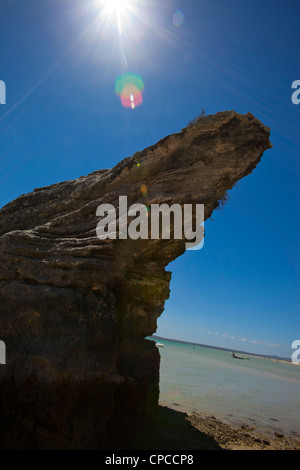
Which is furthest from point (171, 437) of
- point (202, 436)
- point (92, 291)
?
point (92, 291)

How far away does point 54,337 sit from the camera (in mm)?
6617

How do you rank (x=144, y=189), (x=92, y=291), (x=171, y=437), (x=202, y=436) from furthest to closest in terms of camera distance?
(x=144, y=189)
(x=202, y=436)
(x=171, y=437)
(x=92, y=291)

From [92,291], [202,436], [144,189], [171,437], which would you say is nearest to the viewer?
[92,291]

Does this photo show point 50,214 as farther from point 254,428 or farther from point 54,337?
point 254,428

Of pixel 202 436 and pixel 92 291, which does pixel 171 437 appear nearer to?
pixel 202 436

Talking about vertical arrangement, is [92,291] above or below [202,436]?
above

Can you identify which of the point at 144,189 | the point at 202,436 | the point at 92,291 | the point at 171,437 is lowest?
the point at 202,436

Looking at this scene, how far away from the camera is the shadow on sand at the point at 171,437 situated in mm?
7836

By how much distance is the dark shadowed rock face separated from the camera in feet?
20.0

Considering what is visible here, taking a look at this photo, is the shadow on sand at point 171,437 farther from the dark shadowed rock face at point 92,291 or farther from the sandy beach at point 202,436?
the dark shadowed rock face at point 92,291

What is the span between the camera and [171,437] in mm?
8773

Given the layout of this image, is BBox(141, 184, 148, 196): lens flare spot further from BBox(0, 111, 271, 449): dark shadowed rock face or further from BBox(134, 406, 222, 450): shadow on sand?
BBox(134, 406, 222, 450): shadow on sand

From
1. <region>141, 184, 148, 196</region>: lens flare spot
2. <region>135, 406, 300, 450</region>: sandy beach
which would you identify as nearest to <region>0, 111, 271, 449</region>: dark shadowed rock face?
<region>141, 184, 148, 196</region>: lens flare spot

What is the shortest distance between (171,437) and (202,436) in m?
1.62
